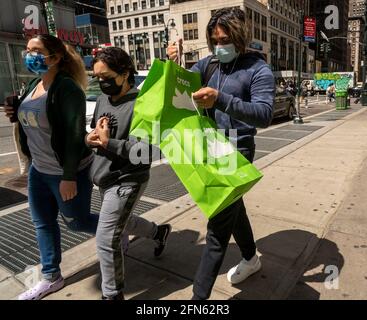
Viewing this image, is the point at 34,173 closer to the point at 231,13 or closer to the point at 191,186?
the point at 191,186

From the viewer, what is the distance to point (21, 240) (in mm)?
3807

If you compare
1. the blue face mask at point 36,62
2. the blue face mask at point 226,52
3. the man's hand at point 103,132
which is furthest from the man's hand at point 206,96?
the blue face mask at point 36,62

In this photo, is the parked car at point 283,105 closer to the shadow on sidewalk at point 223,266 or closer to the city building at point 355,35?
the shadow on sidewalk at point 223,266

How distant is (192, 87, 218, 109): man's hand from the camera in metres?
2.00

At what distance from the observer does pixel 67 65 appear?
8.76 feet

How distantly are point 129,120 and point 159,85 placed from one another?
1.34ft

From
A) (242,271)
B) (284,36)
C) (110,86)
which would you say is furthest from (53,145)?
(284,36)

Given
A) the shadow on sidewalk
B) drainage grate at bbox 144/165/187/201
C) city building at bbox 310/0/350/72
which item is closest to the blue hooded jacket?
the shadow on sidewalk

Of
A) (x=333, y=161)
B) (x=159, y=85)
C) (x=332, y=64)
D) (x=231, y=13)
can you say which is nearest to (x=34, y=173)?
(x=159, y=85)

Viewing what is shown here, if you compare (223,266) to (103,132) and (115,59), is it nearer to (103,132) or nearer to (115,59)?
(103,132)

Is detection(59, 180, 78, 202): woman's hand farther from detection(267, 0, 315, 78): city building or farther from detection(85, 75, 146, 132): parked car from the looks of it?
detection(267, 0, 315, 78): city building

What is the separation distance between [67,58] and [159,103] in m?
1.04

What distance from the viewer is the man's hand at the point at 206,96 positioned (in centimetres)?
200

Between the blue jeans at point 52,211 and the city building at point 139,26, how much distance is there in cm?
7630
